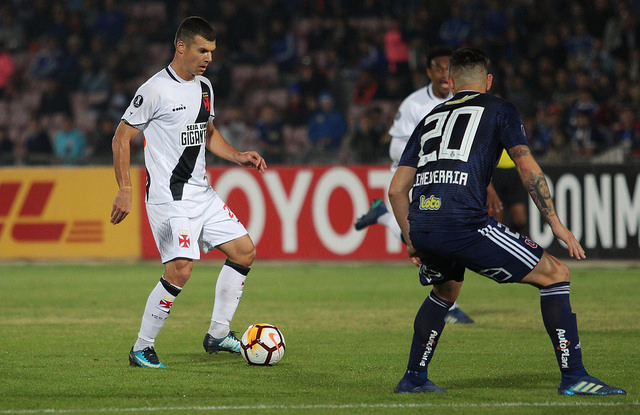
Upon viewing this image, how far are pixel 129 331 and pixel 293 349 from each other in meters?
1.90

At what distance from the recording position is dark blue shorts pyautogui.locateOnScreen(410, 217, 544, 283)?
18.1 feet

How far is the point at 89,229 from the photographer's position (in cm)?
1585

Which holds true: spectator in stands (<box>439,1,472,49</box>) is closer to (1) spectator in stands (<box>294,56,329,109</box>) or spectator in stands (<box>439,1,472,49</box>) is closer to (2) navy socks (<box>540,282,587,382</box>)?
(1) spectator in stands (<box>294,56,329,109</box>)

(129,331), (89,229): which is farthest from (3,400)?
(89,229)

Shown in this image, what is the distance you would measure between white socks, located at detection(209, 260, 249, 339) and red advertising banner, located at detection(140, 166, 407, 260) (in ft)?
25.0

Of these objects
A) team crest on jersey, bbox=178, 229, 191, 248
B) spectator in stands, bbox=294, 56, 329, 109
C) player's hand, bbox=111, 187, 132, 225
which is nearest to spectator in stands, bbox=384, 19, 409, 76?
spectator in stands, bbox=294, 56, 329, 109

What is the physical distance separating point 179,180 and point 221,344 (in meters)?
1.38

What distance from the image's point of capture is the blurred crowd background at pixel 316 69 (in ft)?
53.0

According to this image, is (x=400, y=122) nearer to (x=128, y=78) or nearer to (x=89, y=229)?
(x=89, y=229)

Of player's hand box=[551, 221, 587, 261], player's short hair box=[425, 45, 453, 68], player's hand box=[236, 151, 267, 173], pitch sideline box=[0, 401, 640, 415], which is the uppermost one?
player's short hair box=[425, 45, 453, 68]

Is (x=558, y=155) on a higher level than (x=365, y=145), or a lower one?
higher

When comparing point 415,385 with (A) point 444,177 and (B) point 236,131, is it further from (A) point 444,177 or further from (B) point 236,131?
(B) point 236,131

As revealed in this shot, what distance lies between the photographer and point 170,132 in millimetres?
7176

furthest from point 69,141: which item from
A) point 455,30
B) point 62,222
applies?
point 455,30
